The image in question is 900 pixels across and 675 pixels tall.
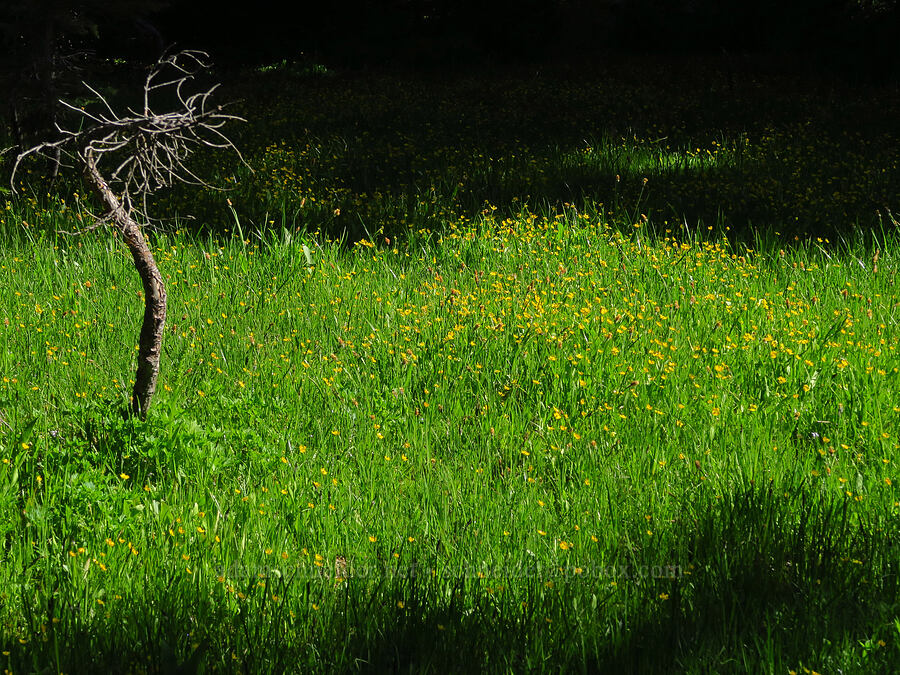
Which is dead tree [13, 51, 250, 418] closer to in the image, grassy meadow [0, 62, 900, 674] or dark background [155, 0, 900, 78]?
grassy meadow [0, 62, 900, 674]

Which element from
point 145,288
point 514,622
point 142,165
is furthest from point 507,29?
point 514,622

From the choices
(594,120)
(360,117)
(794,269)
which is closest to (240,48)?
(360,117)

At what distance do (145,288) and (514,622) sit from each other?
206cm

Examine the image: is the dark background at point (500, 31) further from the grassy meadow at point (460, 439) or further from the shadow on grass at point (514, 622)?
the shadow on grass at point (514, 622)

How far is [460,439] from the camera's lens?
3863 mm

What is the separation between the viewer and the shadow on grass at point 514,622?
2.38m

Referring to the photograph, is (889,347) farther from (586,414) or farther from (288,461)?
(288,461)

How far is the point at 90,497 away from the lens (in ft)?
10.3

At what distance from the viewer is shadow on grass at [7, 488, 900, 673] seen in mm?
2385

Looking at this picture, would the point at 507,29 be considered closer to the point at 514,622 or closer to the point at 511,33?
the point at 511,33

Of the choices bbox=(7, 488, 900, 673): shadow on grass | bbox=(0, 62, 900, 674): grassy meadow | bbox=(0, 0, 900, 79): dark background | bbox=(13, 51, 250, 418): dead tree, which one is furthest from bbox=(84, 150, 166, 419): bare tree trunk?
bbox=(0, 0, 900, 79): dark background

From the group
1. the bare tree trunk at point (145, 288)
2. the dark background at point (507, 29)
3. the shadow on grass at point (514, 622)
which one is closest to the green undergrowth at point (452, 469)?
the shadow on grass at point (514, 622)

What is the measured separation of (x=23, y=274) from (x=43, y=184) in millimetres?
3065

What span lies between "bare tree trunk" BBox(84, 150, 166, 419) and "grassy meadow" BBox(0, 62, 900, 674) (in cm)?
13
